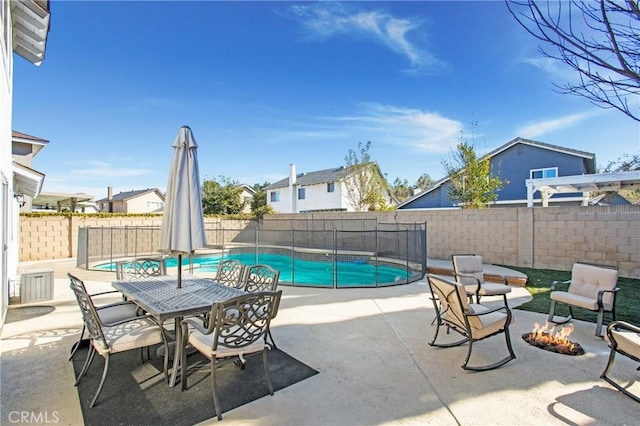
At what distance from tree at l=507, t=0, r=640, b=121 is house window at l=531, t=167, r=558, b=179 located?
49.3 ft

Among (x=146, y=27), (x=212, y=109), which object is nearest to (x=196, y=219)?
(x=146, y=27)

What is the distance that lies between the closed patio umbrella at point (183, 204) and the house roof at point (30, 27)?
4.27 metres

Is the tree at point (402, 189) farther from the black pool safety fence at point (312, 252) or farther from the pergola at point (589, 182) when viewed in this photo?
the pergola at point (589, 182)

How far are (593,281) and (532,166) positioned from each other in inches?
538

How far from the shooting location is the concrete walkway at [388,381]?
227 centimetres

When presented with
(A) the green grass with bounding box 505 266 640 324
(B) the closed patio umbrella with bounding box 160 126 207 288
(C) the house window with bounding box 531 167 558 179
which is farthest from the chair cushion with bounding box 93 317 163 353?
(C) the house window with bounding box 531 167 558 179

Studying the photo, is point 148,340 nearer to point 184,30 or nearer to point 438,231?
point 184,30

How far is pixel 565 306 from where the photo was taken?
5.32m

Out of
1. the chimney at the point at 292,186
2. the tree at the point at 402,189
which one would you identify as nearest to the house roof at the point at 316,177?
the chimney at the point at 292,186

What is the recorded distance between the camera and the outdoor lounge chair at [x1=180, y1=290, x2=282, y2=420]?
2.43 m

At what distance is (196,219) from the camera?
341 centimetres

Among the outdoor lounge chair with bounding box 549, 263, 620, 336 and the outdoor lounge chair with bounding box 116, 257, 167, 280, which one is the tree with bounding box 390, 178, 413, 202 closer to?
the outdoor lounge chair with bounding box 549, 263, 620, 336

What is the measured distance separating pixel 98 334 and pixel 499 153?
1870cm

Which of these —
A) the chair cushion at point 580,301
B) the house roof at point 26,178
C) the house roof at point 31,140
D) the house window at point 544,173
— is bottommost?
the chair cushion at point 580,301
